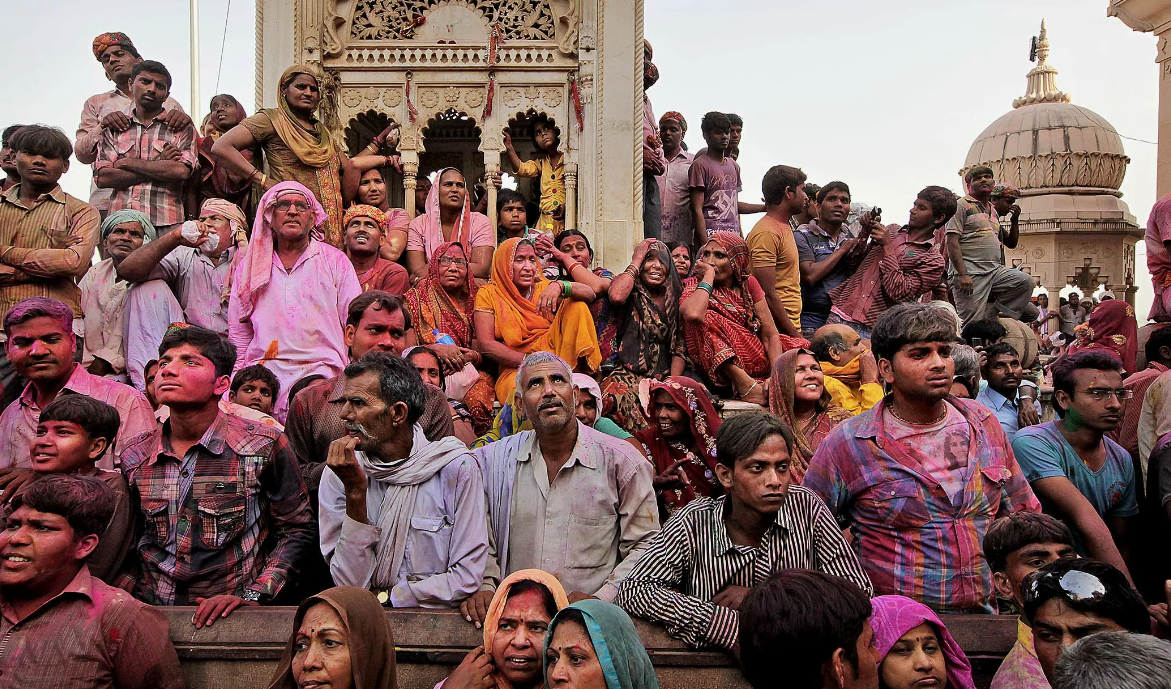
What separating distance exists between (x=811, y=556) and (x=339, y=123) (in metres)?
8.17

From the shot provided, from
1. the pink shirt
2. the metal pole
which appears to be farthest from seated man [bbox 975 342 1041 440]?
the metal pole

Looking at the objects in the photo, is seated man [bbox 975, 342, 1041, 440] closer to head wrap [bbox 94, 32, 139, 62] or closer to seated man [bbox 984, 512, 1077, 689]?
seated man [bbox 984, 512, 1077, 689]

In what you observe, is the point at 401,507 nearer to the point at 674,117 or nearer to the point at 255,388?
the point at 255,388

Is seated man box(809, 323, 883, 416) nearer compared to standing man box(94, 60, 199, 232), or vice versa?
seated man box(809, 323, 883, 416)

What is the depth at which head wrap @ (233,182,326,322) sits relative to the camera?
5.99 m

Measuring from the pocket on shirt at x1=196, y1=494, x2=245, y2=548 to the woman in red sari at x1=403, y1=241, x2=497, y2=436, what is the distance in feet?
8.02

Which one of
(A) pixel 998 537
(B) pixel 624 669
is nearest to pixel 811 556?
(A) pixel 998 537

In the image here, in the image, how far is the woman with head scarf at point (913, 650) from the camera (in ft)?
10.4

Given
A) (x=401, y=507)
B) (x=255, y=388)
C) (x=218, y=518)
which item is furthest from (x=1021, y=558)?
(x=255, y=388)

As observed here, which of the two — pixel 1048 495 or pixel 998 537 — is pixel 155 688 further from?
pixel 1048 495

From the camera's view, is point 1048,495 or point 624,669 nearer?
point 624,669

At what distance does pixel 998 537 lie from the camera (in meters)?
3.56

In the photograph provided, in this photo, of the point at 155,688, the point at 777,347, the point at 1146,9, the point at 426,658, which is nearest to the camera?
the point at 155,688

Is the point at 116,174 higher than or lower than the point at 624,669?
Result: higher
